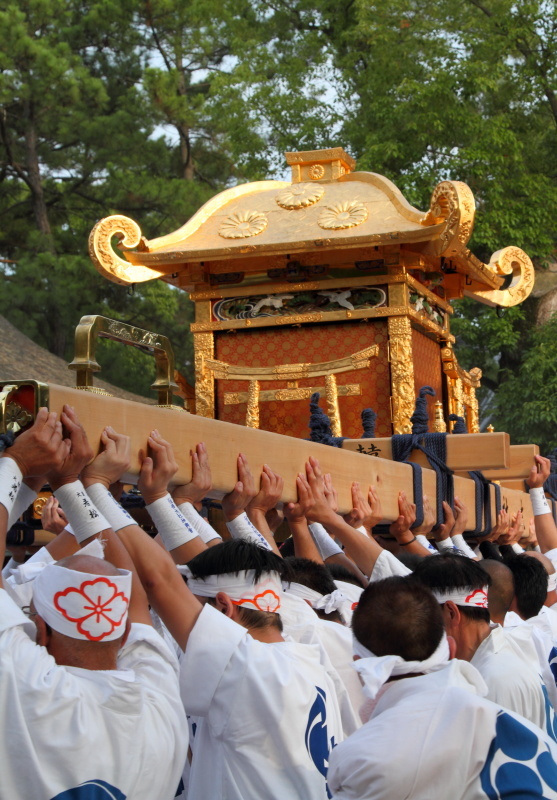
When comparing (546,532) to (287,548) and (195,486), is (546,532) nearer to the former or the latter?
(287,548)

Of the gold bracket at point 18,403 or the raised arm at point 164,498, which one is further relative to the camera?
the raised arm at point 164,498

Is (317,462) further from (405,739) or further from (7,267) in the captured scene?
(7,267)

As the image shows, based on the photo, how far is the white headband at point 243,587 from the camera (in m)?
2.44

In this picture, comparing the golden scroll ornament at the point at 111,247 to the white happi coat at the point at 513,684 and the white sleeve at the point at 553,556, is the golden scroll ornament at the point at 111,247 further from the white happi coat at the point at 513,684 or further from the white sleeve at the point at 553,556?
the white happi coat at the point at 513,684

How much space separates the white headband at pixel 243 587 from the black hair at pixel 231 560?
1 centimetres

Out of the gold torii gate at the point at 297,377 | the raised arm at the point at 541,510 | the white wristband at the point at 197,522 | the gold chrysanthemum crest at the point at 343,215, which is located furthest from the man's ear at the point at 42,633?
the gold chrysanthemum crest at the point at 343,215

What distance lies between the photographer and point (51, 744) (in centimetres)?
191

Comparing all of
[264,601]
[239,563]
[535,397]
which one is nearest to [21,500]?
[239,563]

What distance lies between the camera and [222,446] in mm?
2770

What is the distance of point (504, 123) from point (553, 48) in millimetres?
1556

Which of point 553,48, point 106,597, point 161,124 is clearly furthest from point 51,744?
point 161,124

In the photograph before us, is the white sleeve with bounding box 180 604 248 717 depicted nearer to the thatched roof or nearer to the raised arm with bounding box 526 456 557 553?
the raised arm with bounding box 526 456 557 553

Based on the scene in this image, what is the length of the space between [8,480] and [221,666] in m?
0.64

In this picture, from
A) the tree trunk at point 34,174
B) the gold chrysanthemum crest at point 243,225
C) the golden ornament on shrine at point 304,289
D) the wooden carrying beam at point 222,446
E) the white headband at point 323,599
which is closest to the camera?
the wooden carrying beam at point 222,446
